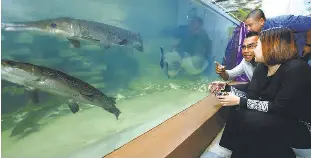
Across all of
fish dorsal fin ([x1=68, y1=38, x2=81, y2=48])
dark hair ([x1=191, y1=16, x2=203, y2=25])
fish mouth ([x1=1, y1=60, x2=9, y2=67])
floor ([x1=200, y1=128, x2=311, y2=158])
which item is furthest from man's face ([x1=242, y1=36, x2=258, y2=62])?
fish mouth ([x1=1, y1=60, x2=9, y2=67])

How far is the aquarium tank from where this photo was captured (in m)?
1.18

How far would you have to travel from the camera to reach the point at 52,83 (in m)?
1.32

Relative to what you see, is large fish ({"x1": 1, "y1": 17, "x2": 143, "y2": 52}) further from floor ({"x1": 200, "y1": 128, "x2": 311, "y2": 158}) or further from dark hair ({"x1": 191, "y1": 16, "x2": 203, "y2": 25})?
dark hair ({"x1": 191, "y1": 16, "x2": 203, "y2": 25})

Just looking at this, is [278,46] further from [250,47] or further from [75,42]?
[75,42]

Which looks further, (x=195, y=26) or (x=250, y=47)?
(x=195, y=26)

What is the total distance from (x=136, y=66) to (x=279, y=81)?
57.4 inches

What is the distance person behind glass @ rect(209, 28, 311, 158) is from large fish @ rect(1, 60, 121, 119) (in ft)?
3.38

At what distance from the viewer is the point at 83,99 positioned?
5.06 feet

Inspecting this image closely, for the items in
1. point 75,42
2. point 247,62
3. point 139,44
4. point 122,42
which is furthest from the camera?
point 247,62

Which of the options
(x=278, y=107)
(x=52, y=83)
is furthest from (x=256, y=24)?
(x=52, y=83)

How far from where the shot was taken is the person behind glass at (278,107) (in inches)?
63.1

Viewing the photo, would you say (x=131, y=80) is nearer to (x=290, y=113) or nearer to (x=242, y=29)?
(x=290, y=113)

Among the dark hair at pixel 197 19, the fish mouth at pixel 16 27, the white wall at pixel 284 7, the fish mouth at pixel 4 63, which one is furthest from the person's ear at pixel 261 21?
the fish mouth at pixel 4 63

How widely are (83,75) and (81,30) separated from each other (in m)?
0.31
